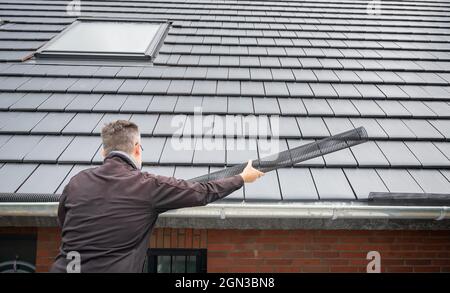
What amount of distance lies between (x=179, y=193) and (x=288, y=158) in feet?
3.29

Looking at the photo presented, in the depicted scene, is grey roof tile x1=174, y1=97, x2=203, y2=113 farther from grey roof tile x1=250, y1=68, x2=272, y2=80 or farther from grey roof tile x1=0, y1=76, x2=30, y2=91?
grey roof tile x1=0, y1=76, x2=30, y2=91

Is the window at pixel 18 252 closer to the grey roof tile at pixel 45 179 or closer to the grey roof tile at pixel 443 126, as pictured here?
the grey roof tile at pixel 45 179

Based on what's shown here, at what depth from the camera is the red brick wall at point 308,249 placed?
2.35 m

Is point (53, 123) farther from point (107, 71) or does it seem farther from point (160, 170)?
point (160, 170)

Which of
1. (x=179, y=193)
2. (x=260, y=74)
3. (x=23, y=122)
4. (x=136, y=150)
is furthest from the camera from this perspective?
(x=260, y=74)

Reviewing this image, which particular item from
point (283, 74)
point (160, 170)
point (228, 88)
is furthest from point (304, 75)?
point (160, 170)

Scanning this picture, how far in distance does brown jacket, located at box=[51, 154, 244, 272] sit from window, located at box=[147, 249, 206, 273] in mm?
971

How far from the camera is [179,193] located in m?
1.55

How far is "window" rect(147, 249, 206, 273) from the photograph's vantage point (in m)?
2.46

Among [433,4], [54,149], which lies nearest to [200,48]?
[54,149]

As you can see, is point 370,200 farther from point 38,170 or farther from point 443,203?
point 38,170

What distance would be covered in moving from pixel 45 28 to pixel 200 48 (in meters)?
2.38

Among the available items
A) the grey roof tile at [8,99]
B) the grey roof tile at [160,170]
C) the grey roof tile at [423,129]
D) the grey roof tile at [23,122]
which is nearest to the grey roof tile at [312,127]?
the grey roof tile at [423,129]
